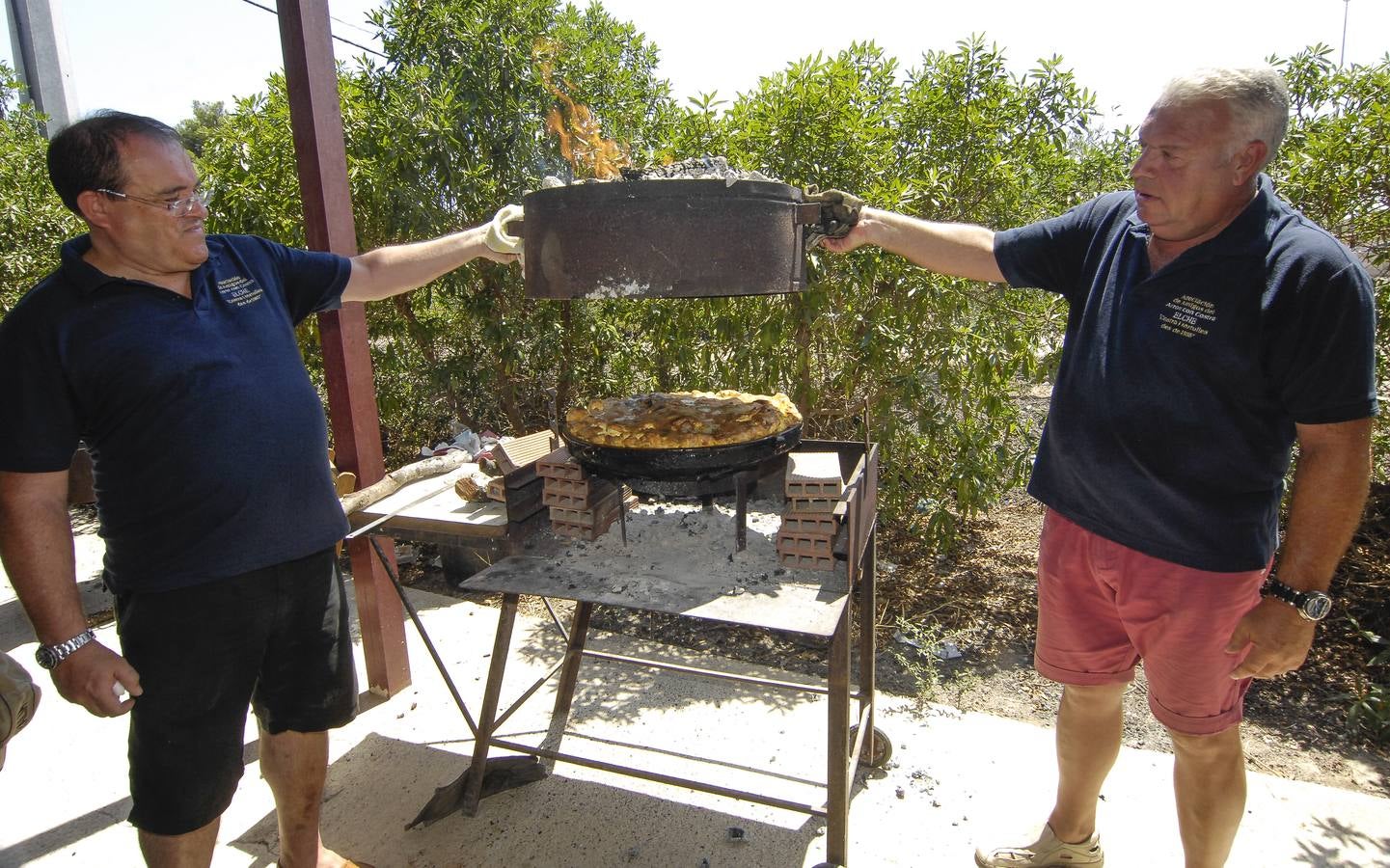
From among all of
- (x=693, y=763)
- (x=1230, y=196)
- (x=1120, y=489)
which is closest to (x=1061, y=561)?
(x=1120, y=489)

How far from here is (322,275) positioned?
2.39m

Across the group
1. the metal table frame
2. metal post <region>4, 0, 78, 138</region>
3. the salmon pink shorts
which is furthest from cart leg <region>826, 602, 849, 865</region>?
metal post <region>4, 0, 78, 138</region>

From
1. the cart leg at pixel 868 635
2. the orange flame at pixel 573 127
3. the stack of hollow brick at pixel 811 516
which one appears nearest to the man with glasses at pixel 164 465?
the stack of hollow brick at pixel 811 516

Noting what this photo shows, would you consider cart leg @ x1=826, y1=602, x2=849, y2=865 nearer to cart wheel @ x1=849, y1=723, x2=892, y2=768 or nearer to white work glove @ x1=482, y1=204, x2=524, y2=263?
cart wheel @ x1=849, y1=723, x2=892, y2=768

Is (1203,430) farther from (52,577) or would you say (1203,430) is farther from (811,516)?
(52,577)

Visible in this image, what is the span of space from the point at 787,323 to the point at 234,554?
2845 millimetres

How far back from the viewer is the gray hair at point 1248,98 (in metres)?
1.76

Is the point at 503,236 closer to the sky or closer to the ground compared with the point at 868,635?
closer to the sky

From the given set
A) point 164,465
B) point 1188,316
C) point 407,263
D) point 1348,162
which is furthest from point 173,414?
point 1348,162

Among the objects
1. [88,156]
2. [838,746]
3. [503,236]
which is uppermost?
[88,156]

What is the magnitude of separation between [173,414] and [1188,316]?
252cm

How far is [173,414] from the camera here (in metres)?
1.88

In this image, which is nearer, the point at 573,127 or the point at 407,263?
the point at 407,263

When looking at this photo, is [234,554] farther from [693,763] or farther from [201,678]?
[693,763]
